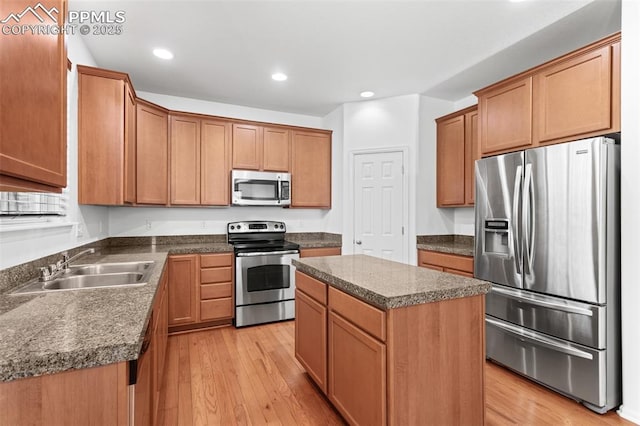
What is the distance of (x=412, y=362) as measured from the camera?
1.54 meters

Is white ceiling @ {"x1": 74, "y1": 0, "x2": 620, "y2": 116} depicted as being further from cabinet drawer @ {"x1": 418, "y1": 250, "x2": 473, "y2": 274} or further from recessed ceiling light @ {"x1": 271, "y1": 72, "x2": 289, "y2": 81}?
cabinet drawer @ {"x1": 418, "y1": 250, "x2": 473, "y2": 274}

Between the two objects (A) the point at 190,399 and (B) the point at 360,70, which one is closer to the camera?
(A) the point at 190,399

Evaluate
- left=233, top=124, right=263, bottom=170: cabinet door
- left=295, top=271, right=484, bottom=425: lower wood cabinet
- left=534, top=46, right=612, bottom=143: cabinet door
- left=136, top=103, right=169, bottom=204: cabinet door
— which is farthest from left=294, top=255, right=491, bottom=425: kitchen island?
left=233, top=124, right=263, bottom=170: cabinet door

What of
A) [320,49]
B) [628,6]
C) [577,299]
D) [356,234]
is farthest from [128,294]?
[628,6]

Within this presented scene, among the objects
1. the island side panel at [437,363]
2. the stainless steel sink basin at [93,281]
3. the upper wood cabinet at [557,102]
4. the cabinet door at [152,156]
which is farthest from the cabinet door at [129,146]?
the upper wood cabinet at [557,102]

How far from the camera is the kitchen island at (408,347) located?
1.51 meters

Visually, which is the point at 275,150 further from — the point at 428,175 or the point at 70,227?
the point at 70,227

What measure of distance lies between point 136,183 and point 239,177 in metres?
1.18

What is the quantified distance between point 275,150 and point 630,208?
3.59 metres

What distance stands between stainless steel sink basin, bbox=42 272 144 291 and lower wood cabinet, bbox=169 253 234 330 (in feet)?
4.29

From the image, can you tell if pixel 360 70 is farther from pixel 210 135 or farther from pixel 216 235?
pixel 216 235

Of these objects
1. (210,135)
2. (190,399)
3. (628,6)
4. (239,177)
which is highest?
(628,6)

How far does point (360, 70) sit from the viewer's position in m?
3.30

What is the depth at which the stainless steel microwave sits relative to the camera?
4.05 meters
